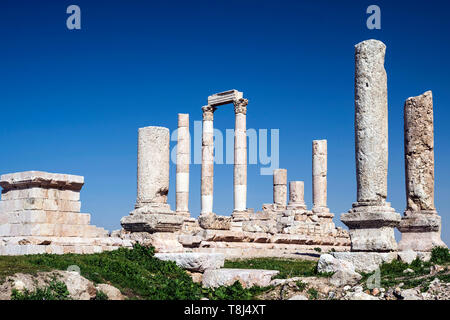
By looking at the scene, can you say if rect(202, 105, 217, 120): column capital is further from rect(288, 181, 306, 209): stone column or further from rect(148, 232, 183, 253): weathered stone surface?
rect(148, 232, 183, 253): weathered stone surface

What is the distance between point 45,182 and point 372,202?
8.66 metres

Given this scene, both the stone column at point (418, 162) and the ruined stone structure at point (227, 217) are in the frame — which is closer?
the ruined stone structure at point (227, 217)

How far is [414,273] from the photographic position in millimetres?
12203

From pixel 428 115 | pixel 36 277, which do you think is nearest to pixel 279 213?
pixel 428 115

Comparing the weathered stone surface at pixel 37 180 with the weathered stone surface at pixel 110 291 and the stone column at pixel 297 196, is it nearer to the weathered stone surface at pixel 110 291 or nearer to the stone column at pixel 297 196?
the weathered stone surface at pixel 110 291

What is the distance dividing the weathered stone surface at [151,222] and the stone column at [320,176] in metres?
19.8

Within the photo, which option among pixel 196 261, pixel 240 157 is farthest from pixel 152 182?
pixel 240 157

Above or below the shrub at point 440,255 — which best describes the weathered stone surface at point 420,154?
above

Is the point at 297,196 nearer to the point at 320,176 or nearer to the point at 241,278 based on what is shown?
the point at 320,176

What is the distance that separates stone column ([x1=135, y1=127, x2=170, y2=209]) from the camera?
16.0m

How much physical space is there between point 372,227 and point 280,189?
23.3 metres

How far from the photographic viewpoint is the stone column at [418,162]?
17125 mm

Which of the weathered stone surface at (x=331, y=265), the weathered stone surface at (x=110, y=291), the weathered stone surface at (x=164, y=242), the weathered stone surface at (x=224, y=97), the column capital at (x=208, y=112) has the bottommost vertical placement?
the weathered stone surface at (x=110, y=291)

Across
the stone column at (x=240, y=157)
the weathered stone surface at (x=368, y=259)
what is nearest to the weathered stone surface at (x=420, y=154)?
the weathered stone surface at (x=368, y=259)
